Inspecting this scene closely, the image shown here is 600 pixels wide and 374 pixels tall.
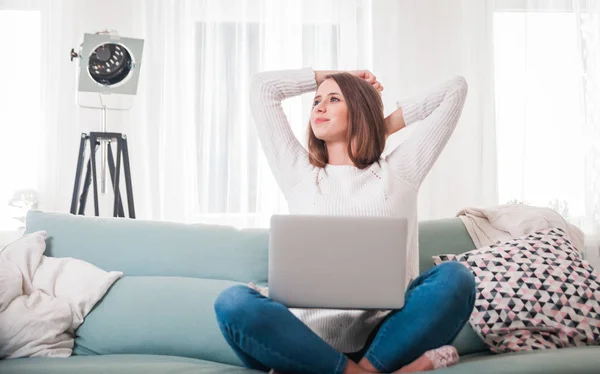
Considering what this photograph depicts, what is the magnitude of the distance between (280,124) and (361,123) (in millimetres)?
258

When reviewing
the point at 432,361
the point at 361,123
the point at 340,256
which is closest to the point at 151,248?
the point at 361,123

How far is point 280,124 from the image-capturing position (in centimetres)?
218

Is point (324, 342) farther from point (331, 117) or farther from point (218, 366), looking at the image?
point (331, 117)

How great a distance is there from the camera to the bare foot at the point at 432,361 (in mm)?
1615

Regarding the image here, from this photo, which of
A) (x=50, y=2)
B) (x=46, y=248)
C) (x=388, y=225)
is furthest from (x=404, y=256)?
(x=50, y=2)

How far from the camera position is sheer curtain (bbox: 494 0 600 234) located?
14.0 ft

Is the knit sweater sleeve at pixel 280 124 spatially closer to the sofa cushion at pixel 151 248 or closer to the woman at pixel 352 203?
the woman at pixel 352 203

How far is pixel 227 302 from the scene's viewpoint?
1571 mm

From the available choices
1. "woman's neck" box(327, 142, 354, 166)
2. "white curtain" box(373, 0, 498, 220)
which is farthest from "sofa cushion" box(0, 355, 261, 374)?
"white curtain" box(373, 0, 498, 220)

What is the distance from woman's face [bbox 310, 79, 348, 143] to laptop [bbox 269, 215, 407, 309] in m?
0.66

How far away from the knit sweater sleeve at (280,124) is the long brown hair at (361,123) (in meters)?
0.06

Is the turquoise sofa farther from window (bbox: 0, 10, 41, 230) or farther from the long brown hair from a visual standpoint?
window (bbox: 0, 10, 41, 230)

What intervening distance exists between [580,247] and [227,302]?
4.81 feet

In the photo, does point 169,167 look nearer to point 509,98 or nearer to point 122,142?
point 122,142
